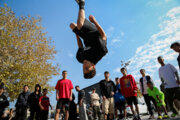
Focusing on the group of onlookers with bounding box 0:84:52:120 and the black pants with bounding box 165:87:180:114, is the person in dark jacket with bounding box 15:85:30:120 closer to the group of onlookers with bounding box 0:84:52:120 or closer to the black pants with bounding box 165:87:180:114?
the group of onlookers with bounding box 0:84:52:120

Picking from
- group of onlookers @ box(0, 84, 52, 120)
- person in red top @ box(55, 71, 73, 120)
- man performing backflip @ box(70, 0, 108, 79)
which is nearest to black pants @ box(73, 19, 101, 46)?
man performing backflip @ box(70, 0, 108, 79)

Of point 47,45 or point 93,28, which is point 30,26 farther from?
point 93,28

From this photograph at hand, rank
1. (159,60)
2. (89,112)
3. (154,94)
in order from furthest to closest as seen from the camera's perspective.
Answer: (89,112) → (154,94) → (159,60)

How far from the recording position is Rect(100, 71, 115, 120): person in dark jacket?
16.1ft

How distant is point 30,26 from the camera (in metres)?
14.2

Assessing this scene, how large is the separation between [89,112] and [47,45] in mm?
8794

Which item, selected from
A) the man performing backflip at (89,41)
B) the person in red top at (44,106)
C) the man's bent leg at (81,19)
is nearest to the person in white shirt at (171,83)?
the man performing backflip at (89,41)

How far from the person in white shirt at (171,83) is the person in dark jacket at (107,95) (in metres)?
1.85

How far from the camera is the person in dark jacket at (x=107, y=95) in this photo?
489cm

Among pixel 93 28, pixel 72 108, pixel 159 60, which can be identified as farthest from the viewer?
pixel 72 108

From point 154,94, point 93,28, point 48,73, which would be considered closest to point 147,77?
point 154,94

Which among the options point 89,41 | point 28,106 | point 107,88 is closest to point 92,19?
point 89,41

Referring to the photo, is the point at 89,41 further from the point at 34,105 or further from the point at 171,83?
the point at 34,105

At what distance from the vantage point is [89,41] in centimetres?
317
